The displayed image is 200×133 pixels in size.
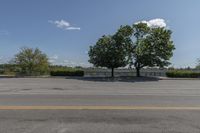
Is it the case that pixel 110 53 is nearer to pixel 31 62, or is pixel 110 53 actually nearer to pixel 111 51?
pixel 111 51

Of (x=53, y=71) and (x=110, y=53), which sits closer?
(x=110, y=53)

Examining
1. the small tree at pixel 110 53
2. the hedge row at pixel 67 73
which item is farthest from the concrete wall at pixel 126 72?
the small tree at pixel 110 53

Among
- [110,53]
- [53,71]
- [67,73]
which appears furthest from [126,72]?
[53,71]

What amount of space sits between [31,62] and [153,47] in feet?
62.4

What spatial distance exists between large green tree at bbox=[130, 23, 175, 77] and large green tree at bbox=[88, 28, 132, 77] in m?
1.64

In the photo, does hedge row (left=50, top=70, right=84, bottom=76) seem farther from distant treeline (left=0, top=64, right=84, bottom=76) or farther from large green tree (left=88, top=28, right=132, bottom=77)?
large green tree (left=88, top=28, right=132, bottom=77)

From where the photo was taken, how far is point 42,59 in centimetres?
5291

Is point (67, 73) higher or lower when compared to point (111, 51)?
lower

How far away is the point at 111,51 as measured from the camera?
47.5 m

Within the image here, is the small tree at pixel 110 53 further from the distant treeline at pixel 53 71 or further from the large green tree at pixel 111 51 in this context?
the distant treeline at pixel 53 71

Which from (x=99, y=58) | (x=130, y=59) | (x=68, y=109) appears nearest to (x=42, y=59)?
(x=99, y=58)

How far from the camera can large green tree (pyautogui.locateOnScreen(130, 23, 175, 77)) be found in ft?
151

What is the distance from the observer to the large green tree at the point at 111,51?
47375mm

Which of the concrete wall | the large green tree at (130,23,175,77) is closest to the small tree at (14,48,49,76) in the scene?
the concrete wall
